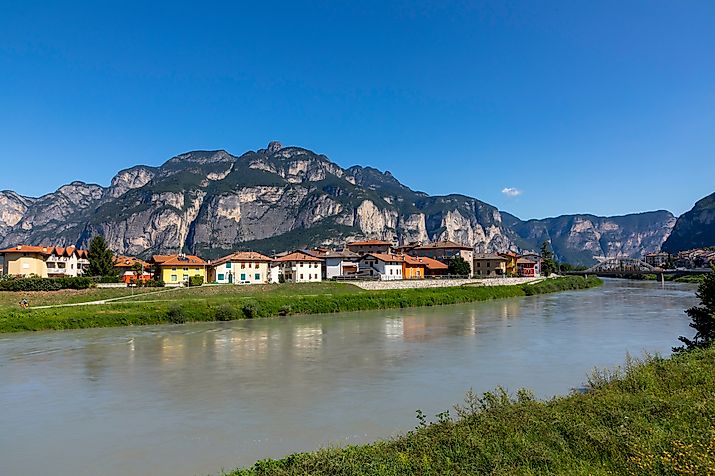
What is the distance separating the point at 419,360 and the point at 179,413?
9936 millimetres

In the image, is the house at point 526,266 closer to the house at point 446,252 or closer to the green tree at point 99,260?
the house at point 446,252

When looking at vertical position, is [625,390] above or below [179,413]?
above

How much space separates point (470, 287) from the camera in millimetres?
57688

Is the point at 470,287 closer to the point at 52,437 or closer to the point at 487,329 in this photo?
the point at 487,329

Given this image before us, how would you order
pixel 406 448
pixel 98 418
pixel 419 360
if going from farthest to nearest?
pixel 419 360 < pixel 98 418 < pixel 406 448

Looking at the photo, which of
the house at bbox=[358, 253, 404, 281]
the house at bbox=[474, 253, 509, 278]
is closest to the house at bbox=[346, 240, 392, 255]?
the house at bbox=[358, 253, 404, 281]

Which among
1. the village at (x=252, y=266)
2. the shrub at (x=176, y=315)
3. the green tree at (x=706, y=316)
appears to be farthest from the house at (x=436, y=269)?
the green tree at (x=706, y=316)

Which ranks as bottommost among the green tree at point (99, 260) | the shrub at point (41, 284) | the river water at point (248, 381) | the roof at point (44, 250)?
the river water at point (248, 381)

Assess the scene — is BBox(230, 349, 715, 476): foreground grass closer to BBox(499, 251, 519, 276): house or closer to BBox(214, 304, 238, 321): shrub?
BBox(214, 304, 238, 321): shrub

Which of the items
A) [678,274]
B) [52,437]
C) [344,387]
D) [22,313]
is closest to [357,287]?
[22,313]

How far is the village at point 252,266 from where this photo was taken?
54562 mm

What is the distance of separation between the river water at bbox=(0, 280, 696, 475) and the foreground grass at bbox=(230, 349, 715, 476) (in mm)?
2449

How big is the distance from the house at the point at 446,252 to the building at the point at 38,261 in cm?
5240

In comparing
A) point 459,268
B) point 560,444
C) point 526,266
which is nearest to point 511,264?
point 526,266
